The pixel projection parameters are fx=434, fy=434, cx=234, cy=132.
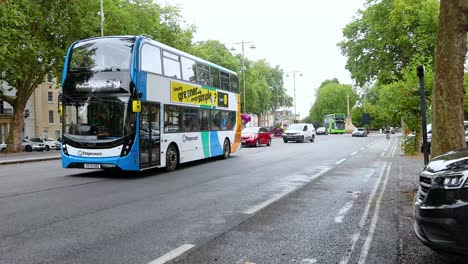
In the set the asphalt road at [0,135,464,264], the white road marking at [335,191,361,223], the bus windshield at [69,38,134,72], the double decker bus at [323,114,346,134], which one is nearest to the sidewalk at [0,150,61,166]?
the asphalt road at [0,135,464,264]

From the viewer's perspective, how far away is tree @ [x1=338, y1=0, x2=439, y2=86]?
3406 centimetres

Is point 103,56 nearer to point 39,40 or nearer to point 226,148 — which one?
point 226,148

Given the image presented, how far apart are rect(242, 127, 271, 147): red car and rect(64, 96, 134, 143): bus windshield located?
2010 centimetres

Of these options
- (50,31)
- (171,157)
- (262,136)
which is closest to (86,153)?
(171,157)

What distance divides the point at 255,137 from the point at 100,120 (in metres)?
20.3

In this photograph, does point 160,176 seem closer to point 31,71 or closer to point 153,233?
point 153,233

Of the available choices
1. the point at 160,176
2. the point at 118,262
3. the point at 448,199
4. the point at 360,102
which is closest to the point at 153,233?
the point at 118,262

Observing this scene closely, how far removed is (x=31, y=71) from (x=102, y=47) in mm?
23342

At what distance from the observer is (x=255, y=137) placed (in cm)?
3164

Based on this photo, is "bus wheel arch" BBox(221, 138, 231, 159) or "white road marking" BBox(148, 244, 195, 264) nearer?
"white road marking" BBox(148, 244, 195, 264)

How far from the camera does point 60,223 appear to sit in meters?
6.41

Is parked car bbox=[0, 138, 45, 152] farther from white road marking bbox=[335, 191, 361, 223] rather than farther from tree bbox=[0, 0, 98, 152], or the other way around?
white road marking bbox=[335, 191, 361, 223]

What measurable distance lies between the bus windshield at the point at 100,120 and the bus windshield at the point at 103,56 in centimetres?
88

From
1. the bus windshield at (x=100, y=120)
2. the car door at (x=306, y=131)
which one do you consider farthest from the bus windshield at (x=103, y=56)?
the car door at (x=306, y=131)
